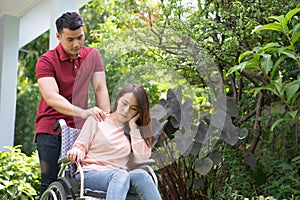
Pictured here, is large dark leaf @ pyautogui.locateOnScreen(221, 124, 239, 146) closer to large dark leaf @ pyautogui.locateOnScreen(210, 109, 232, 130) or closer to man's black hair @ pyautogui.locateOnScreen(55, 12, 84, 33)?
large dark leaf @ pyautogui.locateOnScreen(210, 109, 232, 130)

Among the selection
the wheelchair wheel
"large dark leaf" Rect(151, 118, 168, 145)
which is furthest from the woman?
"large dark leaf" Rect(151, 118, 168, 145)

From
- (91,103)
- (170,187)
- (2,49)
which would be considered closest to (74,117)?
(91,103)

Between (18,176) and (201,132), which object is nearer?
(201,132)

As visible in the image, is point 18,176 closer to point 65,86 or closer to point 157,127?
point 157,127

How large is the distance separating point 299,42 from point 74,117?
161cm

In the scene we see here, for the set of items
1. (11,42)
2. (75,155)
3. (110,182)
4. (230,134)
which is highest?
(11,42)

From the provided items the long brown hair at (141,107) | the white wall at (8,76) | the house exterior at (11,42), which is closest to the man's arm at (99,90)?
the long brown hair at (141,107)

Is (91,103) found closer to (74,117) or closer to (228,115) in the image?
(74,117)

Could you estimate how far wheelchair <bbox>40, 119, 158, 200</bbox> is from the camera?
2405 mm

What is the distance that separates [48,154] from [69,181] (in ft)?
1.01

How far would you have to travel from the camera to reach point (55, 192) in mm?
2686

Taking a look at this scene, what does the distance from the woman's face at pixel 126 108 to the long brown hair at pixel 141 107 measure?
2 centimetres

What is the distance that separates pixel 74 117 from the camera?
2734 mm

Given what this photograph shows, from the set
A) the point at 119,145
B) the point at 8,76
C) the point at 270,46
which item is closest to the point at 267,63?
the point at 270,46
